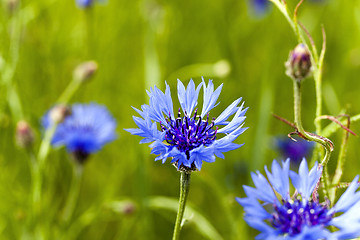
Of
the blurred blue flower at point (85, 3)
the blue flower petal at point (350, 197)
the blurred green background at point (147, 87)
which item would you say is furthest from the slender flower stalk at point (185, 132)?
the blurred blue flower at point (85, 3)

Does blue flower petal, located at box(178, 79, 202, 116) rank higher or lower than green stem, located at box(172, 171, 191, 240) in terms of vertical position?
higher

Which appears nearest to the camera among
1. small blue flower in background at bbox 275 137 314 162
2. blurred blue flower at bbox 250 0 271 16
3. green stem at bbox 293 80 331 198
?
green stem at bbox 293 80 331 198

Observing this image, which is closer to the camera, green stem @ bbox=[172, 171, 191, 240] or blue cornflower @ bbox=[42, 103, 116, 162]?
green stem @ bbox=[172, 171, 191, 240]

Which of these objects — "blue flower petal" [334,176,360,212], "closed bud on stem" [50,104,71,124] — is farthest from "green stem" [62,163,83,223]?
"blue flower petal" [334,176,360,212]

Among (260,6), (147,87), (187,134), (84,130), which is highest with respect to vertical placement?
(260,6)

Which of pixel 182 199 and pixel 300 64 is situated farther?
pixel 300 64

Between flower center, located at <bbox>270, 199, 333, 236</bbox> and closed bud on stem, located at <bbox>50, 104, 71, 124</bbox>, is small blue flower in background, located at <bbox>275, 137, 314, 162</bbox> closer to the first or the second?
closed bud on stem, located at <bbox>50, 104, 71, 124</bbox>

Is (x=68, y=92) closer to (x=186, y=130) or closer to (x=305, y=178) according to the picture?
(x=186, y=130)

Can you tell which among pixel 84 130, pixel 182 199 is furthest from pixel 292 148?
pixel 182 199
